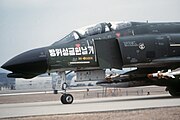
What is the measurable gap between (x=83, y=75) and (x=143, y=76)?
300cm

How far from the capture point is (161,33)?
19109 mm

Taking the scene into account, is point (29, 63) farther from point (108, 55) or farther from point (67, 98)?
point (108, 55)

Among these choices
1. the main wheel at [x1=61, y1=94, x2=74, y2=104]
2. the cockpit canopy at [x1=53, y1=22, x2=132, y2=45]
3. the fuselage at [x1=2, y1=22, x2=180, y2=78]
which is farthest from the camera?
the cockpit canopy at [x1=53, y1=22, x2=132, y2=45]

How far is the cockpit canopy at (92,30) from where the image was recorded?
59.4 ft

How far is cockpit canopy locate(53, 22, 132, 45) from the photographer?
59.4 feet

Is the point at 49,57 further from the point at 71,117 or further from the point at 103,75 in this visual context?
the point at 71,117

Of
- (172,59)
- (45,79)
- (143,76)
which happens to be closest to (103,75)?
(143,76)

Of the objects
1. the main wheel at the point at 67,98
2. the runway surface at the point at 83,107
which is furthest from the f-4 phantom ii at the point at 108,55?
the runway surface at the point at 83,107

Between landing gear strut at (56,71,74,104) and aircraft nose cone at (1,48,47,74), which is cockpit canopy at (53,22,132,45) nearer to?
landing gear strut at (56,71,74,104)

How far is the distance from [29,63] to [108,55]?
364cm

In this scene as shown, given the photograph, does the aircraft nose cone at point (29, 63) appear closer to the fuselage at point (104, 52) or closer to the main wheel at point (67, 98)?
the fuselage at point (104, 52)

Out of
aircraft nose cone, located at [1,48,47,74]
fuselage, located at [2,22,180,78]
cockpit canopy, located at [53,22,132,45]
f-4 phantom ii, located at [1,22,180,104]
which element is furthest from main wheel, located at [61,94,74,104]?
cockpit canopy, located at [53,22,132,45]

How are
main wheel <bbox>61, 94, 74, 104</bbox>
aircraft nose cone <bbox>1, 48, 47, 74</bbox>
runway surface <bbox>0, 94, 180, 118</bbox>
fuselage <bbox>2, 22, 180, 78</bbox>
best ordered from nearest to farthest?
1. runway surface <bbox>0, 94, 180, 118</bbox>
2. aircraft nose cone <bbox>1, 48, 47, 74</bbox>
3. fuselage <bbox>2, 22, 180, 78</bbox>
4. main wheel <bbox>61, 94, 74, 104</bbox>

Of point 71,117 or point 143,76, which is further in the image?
point 143,76
